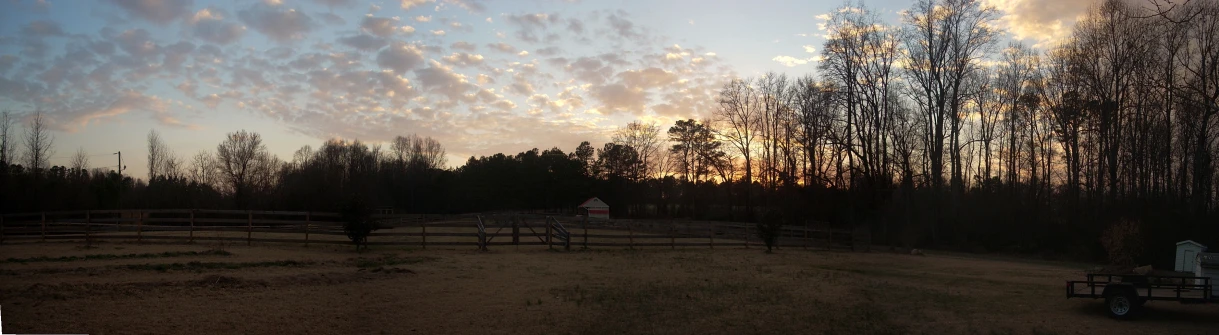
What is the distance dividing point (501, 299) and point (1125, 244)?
2394 cm

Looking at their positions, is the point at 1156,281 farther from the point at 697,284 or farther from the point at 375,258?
the point at 375,258

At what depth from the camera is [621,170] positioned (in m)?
74.8

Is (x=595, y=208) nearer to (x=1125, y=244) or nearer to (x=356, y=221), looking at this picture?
(x=356, y=221)

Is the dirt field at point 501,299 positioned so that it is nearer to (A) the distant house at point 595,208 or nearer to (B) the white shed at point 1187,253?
(B) the white shed at point 1187,253

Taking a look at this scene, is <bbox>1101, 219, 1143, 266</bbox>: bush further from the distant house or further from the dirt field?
the distant house

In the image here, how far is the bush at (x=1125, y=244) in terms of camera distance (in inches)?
940

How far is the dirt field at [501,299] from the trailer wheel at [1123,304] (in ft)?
0.67

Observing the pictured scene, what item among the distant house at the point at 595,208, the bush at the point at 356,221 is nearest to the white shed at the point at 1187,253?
the bush at the point at 356,221

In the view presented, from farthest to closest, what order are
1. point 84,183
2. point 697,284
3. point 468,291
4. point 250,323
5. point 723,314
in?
point 84,183 < point 697,284 < point 468,291 < point 723,314 < point 250,323

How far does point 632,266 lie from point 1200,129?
25155mm

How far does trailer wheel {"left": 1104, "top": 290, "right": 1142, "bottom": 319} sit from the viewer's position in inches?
411

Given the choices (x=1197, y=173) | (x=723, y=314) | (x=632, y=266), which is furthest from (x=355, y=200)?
(x=1197, y=173)

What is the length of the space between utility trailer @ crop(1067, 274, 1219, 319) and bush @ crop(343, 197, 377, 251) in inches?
739

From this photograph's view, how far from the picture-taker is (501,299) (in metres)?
11.7
